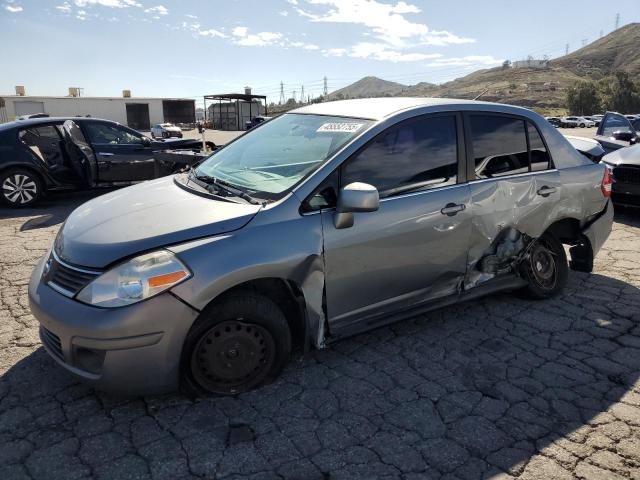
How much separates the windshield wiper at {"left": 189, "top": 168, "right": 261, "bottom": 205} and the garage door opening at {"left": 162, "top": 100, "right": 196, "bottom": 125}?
59.0 m

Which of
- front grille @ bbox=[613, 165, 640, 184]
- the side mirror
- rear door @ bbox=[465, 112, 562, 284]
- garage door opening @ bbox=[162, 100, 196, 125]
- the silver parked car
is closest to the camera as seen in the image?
the silver parked car

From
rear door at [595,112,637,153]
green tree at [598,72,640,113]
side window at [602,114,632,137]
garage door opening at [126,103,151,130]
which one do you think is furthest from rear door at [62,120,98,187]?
green tree at [598,72,640,113]

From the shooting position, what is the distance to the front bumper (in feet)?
8.02

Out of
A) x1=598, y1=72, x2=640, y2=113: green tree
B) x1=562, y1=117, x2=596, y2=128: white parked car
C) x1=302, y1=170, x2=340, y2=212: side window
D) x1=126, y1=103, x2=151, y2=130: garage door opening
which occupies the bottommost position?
x1=302, y1=170, x2=340, y2=212: side window

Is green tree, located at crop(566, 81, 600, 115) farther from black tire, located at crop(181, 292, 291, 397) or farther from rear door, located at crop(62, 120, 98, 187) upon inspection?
black tire, located at crop(181, 292, 291, 397)

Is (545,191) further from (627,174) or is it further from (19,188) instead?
(19,188)

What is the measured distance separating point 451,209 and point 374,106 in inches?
37.6

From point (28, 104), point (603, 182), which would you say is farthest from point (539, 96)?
point (603, 182)

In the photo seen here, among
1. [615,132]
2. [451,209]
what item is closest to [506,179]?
[451,209]

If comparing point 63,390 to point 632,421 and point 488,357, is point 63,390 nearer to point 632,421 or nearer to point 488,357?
point 488,357

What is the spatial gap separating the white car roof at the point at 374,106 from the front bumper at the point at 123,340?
6.10 feet

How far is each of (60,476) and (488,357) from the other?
106 inches

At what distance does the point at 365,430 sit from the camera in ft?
8.64

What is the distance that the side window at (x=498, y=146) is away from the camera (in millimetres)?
3705
